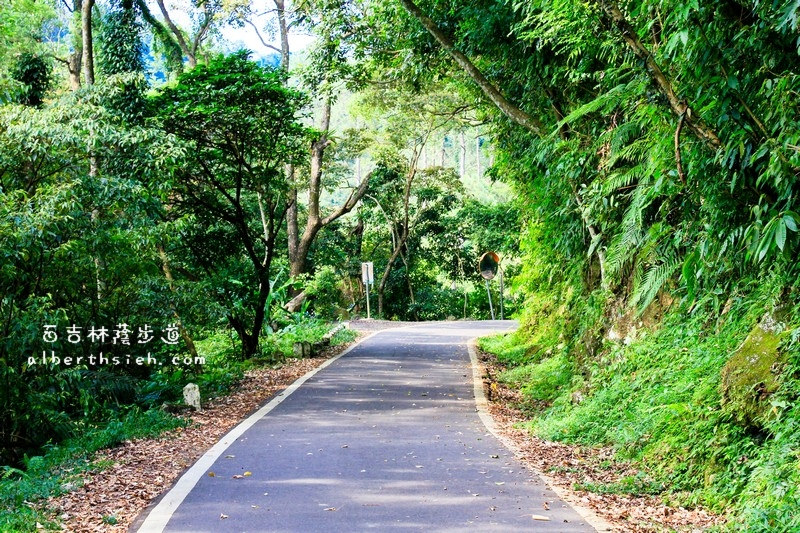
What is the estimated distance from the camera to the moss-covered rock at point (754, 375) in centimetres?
614

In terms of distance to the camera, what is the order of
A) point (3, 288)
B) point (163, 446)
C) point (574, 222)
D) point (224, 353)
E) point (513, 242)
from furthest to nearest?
point (513, 242)
point (224, 353)
point (574, 222)
point (3, 288)
point (163, 446)

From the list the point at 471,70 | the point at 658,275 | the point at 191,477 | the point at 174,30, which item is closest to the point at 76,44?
the point at 174,30

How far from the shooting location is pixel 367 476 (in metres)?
7.30

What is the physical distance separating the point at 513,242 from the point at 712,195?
63.2ft

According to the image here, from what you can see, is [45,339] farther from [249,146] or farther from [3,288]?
[249,146]

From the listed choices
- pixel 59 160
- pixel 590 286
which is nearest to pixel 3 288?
pixel 59 160

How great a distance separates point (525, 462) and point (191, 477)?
3375 millimetres

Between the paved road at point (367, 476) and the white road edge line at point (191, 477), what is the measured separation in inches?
1.3

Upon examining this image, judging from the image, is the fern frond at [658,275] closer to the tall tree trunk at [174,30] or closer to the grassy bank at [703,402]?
the grassy bank at [703,402]

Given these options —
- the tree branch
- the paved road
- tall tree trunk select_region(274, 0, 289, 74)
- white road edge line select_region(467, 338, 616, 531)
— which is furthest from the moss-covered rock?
tall tree trunk select_region(274, 0, 289, 74)

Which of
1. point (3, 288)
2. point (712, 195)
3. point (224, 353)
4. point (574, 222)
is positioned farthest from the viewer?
point (224, 353)

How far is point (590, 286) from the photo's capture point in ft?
43.2

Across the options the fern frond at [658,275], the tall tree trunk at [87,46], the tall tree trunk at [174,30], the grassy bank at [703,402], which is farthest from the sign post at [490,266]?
the fern frond at [658,275]

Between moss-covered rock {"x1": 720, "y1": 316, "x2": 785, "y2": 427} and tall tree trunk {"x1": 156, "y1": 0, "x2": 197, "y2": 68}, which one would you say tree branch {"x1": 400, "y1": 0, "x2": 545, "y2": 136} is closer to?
moss-covered rock {"x1": 720, "y1": 316, "x2": 785, "y2": 427}
